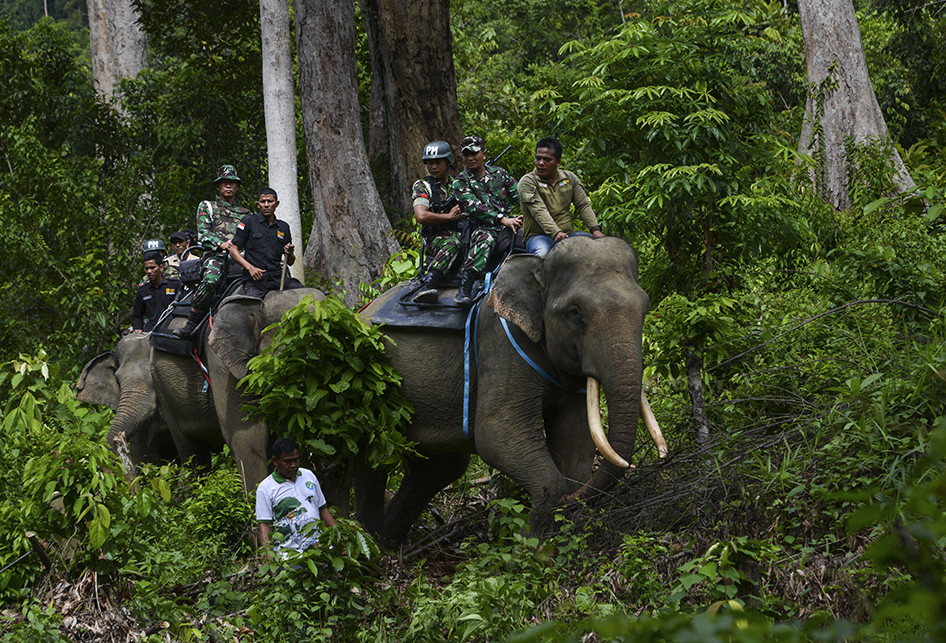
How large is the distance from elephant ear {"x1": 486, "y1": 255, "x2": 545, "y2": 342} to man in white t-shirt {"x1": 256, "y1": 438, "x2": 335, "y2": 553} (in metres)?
1.55

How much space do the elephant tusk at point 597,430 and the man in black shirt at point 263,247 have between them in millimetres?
3321

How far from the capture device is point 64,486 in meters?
5.55

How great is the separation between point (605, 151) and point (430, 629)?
5.13m

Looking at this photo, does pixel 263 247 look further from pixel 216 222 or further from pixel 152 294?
pixel 152 294

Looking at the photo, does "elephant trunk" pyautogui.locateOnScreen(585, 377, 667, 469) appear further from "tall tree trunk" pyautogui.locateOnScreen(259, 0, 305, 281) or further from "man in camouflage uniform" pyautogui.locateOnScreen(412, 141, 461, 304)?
"tall tree trunk" pyautogui.locateOnScreen(259, 0, 305, 281)

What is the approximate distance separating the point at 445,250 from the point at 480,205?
0.39 metres

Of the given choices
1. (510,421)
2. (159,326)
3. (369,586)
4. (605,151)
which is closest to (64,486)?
(369,586)

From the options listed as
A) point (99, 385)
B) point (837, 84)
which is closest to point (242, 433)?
point (99, 385)

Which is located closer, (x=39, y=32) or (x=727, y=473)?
(x=727, y=473)

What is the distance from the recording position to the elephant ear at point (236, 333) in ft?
27.1

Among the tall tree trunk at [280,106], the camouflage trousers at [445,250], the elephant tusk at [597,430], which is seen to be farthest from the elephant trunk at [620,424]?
the tall tree trunk at [280,106]

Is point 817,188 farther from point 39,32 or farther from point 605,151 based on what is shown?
point 39,32

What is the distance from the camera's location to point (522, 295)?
6.59 meters

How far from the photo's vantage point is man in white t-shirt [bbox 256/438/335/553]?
235 inches
